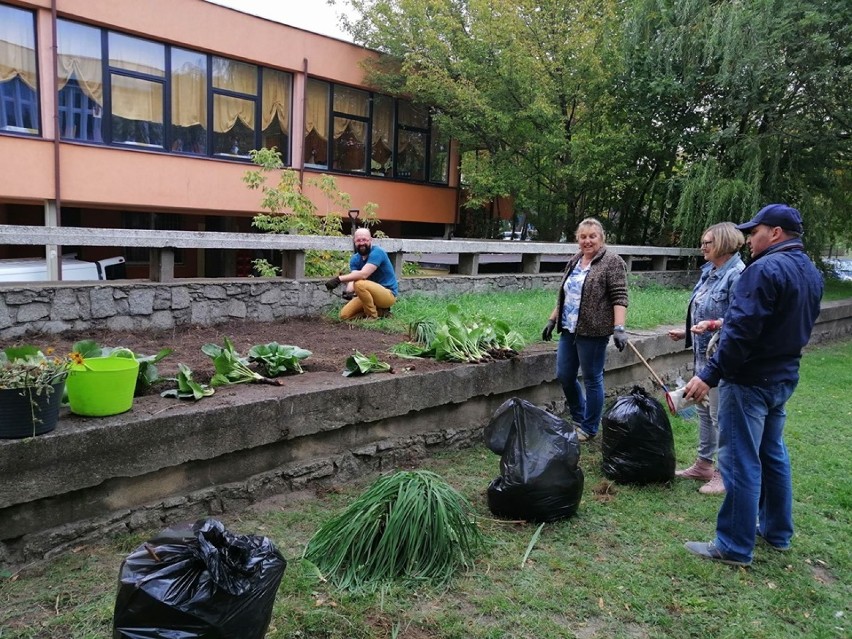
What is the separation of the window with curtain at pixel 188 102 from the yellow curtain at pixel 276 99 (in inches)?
58.5

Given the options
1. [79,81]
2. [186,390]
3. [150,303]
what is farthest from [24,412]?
[79,81]

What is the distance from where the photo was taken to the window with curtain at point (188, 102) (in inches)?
547

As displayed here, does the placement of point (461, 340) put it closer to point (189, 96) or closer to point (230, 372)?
point (230, 372)

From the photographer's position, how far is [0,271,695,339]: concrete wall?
5.36m

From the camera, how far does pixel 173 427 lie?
3.48 m

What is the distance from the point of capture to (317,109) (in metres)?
16.3

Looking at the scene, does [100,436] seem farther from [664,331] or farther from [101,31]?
[101,31]

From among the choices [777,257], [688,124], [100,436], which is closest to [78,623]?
[100,436]

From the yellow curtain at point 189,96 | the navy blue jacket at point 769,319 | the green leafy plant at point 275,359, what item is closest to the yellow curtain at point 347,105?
the yellow curtain at point 189,96

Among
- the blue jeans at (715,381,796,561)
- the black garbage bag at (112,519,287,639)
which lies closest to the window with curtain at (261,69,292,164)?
the blue jeans at (715,381,796,561)

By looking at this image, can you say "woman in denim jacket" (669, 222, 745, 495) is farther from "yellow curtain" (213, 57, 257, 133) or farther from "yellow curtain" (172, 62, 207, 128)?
"yellow curtain" (213, 57, 257, 133)

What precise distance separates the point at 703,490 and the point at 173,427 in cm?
349

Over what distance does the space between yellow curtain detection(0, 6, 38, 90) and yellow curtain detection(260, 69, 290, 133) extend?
4.80 metres

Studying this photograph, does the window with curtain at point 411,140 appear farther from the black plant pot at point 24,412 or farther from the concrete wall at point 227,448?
the black plant pot at point 24,412
